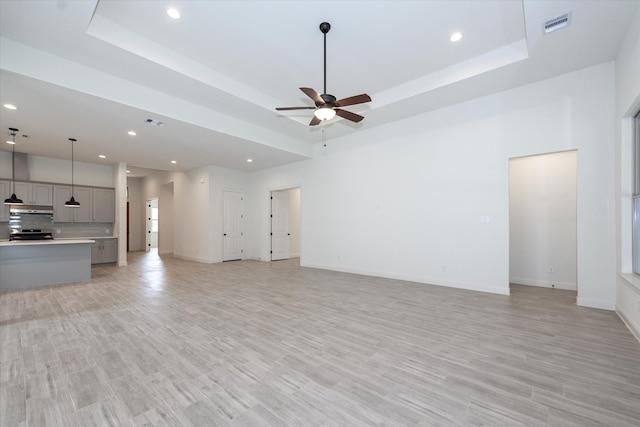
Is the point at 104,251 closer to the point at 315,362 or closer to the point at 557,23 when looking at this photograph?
the point at 315,362

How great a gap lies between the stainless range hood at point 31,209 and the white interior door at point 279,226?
629 cm

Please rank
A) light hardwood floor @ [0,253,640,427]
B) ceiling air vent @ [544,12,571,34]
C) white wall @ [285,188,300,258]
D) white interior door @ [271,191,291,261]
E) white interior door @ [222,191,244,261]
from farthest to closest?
white wall @ [285,188,300,258], white interior door @ [271,191,291,261], white interior door @ [222,191,244,261], ceiling air vent @ [544,12,571,34], light hardwood floor @ [0,253,640,427]

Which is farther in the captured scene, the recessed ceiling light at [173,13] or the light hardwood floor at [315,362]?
the recessed ceiling light at [173,13]

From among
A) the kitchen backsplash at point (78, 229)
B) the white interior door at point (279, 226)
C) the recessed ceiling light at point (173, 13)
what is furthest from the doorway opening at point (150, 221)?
the recessed ceiling light at point (173, 13)

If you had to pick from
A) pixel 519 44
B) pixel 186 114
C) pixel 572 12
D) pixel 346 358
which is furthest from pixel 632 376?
pixel 186 114

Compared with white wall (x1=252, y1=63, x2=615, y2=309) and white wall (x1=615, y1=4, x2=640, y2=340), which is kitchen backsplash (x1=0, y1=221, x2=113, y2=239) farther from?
white wall (x1=615, y1=4, x2=640, y2=340)

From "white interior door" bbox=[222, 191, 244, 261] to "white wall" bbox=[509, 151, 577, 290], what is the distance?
7.90 meters

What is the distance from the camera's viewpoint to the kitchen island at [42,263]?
5211mm

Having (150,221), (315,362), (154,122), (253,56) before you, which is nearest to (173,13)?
(253,56)

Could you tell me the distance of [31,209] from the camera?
7.38 m

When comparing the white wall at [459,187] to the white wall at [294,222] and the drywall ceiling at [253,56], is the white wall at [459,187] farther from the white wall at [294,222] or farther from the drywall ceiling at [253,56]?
the white wall at [294,222]

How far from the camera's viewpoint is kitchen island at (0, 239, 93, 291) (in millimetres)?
5211

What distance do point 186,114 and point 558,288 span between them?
7.68 metres

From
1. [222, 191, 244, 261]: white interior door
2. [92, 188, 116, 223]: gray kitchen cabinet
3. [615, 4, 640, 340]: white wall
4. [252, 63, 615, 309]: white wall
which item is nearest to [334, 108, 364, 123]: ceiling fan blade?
[252, 63, 615, 309]: white wall
